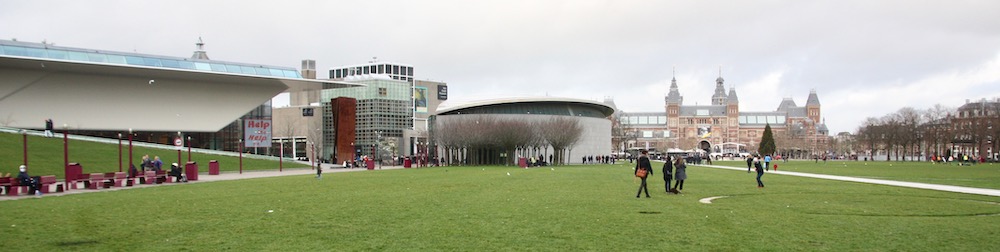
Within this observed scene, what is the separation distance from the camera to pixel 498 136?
2689 inches

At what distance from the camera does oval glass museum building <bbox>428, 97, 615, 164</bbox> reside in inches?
2773

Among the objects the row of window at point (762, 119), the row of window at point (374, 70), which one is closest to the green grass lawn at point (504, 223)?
the row of window at point (374, 70)

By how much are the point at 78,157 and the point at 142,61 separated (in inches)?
624

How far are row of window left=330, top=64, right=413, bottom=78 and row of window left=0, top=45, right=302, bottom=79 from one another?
95.4 meters

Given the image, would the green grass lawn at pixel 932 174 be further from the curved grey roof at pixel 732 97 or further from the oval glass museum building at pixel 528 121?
the curved grey roof at pixel 732 97

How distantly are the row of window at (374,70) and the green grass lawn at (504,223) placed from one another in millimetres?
146578

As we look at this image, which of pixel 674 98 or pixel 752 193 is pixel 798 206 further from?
pixel 674 98

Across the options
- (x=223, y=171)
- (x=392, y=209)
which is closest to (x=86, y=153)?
(x=223, y=171)

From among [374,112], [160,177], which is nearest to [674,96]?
[374,112]

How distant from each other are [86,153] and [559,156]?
4699 cm

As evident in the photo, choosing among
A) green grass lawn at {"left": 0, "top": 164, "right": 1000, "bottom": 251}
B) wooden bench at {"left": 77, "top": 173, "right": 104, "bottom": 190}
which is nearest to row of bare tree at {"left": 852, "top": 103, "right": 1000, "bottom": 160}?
green grass lawn at {"left": 0, "top": 164, "right": 1000, "bottom": 251}

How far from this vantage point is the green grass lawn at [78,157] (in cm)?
3934

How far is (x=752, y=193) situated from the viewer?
22.3 meters

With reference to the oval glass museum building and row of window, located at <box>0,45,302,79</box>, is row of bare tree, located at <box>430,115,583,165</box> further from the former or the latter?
row of window, located at <box>0,45,302,79</box>
